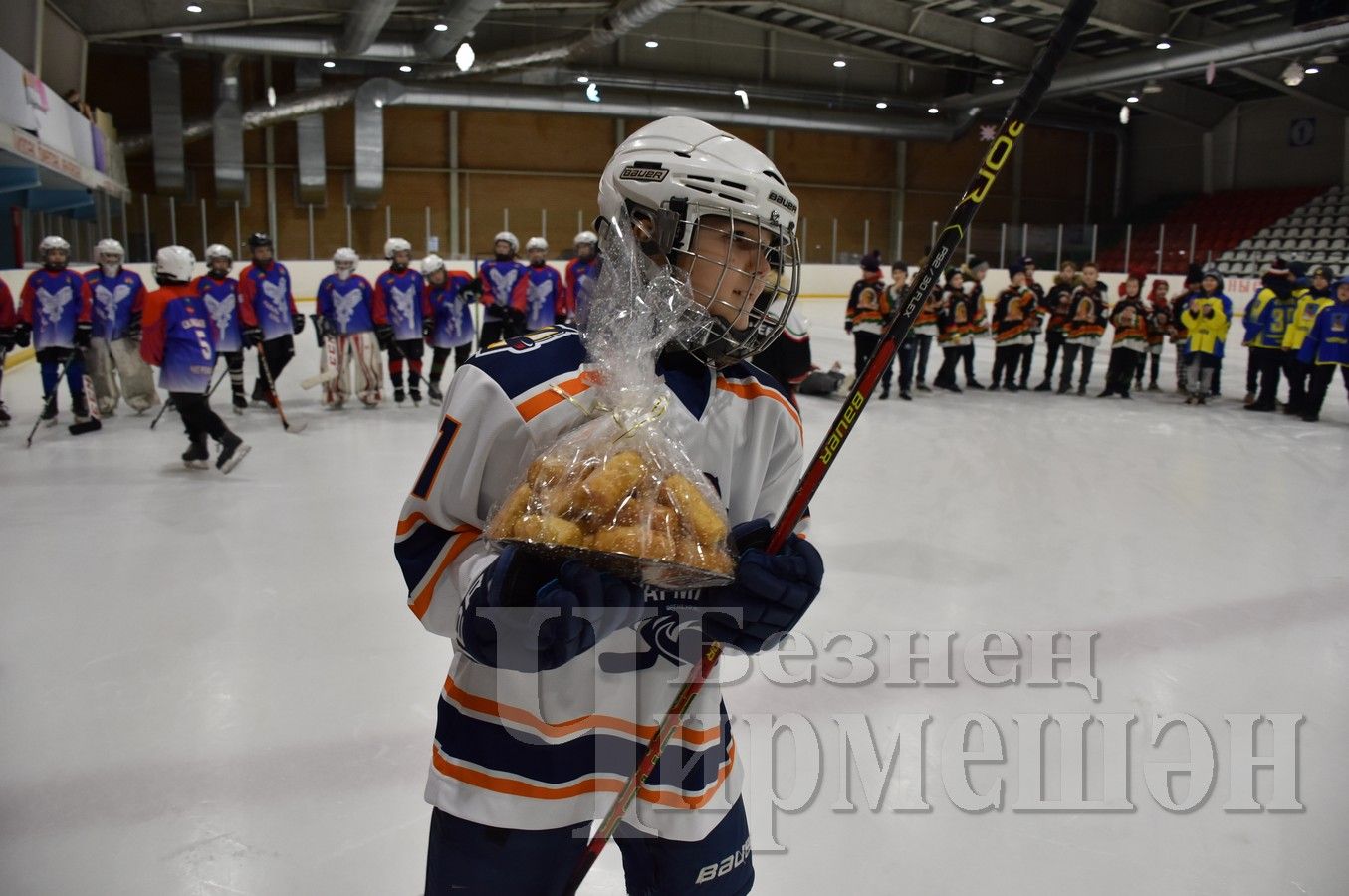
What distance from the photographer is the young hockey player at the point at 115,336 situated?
7051 mm

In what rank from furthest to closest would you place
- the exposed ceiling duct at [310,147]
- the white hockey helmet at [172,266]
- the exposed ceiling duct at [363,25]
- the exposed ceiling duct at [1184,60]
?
the exposed ceiling duct at [310,147], the exposed ceiling duct at [1184,60], the exposed ceiling duct at [363,25], the white hockey helmet at [172,266]

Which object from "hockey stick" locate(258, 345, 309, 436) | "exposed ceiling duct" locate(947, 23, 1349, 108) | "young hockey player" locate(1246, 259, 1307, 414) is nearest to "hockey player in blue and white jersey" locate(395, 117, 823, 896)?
"hockey stick" locate(258, 345, 309, 436)

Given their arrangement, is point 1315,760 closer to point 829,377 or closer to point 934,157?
point 829,377

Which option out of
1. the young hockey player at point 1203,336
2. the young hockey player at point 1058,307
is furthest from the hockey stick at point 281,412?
the young hockey player at point 1203,336

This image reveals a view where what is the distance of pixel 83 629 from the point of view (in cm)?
306

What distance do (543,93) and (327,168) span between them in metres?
4.40

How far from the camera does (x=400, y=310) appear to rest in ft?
25.7

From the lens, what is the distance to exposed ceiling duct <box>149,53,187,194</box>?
1557 cm

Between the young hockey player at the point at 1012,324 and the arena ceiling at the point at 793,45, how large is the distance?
3839 millimetres

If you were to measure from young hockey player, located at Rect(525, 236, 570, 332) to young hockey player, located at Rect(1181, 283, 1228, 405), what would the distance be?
19.1 ft

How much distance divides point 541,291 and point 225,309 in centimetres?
251

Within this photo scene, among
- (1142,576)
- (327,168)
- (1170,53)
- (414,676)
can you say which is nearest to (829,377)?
(1142,576)

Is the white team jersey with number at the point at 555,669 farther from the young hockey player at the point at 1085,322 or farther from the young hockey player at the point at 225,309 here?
the young hockey player at the point at 1085,322

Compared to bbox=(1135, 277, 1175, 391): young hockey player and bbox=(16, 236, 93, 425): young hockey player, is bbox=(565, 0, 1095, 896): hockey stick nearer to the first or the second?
bbox=(16, 236, 93, 425): young hockey player
